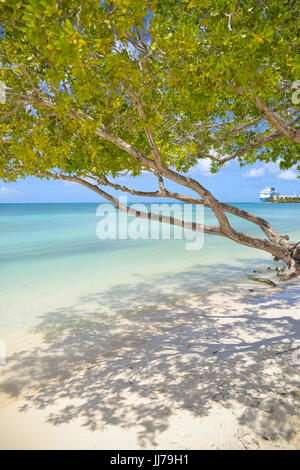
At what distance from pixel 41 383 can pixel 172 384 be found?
197 centimetres

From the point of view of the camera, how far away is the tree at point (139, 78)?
2.84 m

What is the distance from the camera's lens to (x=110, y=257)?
623 inches

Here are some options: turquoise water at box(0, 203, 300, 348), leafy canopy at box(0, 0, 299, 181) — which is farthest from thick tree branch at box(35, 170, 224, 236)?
turquoise water at box(0, 203, 300, 348)

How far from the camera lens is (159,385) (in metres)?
4.10

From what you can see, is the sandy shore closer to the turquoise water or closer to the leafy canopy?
the turquoise water

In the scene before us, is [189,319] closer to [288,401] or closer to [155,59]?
[288,401]

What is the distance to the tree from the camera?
9.30 ft

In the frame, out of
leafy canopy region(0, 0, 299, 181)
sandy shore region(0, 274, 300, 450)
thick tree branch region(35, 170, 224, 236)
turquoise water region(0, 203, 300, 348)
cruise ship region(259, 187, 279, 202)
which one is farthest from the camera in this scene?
cruise ship region(259, 187, 279, 202)

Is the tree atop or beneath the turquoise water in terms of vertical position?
atop

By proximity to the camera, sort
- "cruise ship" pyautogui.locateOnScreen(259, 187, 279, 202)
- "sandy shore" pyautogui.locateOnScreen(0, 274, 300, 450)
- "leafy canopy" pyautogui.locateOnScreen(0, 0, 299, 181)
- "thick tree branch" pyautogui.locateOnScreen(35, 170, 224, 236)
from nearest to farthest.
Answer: "leafy canopy" pyautogui.locateOnScreen(0, 0, 299, 181)
"sandy shore" pyautogui.locateOnScreen(0, 274, 300, 450)
"thick tree branch" pyautogui.locateOnScreen(35, 170, 224, 236)
"cruise ship" pyautogui.locateOnScreen(259, 187, 279, 202)

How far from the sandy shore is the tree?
1695 millimetres

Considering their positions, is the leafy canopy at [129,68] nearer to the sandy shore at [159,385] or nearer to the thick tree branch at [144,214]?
the thick tree branch at [144,214]
